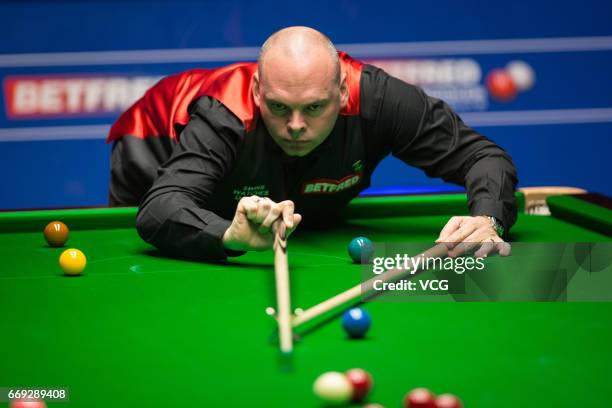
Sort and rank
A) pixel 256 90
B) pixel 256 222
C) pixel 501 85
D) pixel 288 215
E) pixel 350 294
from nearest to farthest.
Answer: pixel 350 294, pixel 288 215, pixel 256 222, pixel 256 90, pixel 501 85

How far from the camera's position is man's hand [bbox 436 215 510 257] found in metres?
2.43

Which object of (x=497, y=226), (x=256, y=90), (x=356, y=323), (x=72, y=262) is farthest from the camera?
(x=256, y=90)

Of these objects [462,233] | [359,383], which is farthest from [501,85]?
[359,383]

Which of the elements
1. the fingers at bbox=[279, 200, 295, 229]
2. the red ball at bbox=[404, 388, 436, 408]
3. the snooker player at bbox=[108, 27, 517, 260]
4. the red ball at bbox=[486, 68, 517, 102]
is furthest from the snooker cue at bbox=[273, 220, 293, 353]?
the red ball at bbox=[486, 68, 517, 102]

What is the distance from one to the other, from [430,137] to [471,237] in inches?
24.8

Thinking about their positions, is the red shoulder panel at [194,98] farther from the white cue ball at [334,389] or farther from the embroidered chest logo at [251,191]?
the white cue ball at [334,389]

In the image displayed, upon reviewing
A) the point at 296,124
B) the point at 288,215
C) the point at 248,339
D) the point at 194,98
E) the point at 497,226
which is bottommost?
the point at 248,339

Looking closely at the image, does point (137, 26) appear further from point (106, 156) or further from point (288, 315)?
point (288, 315)

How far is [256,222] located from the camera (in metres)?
2.30

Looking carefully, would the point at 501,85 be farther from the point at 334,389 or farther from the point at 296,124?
the point at 334,389

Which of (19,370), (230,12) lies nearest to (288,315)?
(19,370)

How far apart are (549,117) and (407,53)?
0.94 metres

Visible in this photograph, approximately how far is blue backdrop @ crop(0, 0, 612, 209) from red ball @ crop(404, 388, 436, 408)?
406 cm

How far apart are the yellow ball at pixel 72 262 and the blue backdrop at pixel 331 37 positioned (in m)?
2.89
